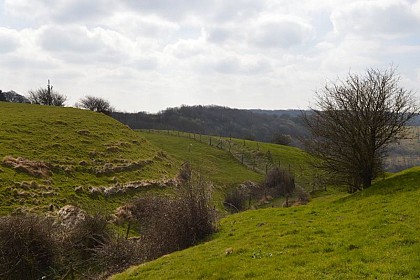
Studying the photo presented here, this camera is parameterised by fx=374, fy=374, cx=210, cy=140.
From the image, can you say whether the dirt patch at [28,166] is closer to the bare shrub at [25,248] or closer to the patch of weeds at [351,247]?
the bare shrub at [25,248]

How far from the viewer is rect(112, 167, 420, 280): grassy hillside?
12.5 metres

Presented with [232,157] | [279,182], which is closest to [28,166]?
[279,182]

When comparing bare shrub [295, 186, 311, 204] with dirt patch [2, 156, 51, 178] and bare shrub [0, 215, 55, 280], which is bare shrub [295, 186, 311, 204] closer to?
bare shrub [0, 215, 55, 280]

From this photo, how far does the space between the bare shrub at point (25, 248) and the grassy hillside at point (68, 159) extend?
7681 millimetres

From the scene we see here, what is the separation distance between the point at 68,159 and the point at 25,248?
20.9 metres

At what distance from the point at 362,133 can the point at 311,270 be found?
15960 mm

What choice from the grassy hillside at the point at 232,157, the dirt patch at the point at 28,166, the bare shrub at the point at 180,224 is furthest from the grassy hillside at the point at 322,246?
the grassy hillside at the point at 232,157

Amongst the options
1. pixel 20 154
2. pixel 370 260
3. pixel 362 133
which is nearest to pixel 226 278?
pixel 370 260

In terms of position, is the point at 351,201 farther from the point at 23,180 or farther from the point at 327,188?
the point at 327,188

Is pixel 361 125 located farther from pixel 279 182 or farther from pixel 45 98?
pixel 45 98

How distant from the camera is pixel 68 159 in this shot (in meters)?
41.6

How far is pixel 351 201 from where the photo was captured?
2394cm

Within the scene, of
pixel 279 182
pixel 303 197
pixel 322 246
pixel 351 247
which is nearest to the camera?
pixel 351 247

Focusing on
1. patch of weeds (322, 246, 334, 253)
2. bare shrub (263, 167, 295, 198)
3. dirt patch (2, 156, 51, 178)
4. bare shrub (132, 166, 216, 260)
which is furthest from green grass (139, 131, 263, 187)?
patch of weeds (322, 246, 334, 253)
